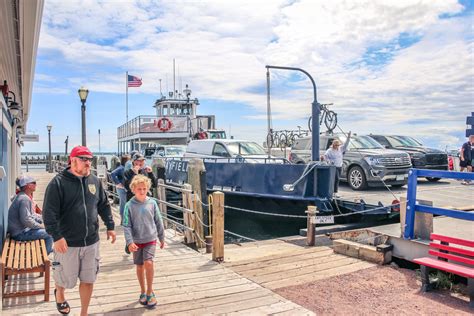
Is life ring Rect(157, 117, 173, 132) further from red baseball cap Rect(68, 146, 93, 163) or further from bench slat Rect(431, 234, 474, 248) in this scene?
red baseball cap Rect(68, 146, 93, 163)

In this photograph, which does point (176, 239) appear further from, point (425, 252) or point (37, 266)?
point (425, 252)

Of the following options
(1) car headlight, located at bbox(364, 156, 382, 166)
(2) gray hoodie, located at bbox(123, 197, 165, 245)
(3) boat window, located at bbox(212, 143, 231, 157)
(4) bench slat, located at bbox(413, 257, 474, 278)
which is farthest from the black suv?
(2) gray hoodie, located at bbox(123, 197, 165, 245)

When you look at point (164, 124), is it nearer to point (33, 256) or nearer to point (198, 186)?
point (198, 186)

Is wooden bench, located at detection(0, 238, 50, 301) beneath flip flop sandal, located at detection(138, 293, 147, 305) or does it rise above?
above

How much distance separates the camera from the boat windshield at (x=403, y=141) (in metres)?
16.5

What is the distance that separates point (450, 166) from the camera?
16.2 meters

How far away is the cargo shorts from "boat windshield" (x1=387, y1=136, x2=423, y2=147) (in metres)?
14.9

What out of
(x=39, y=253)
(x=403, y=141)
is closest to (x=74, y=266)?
(x=39, y=253)

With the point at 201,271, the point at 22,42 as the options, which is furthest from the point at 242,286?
the point at 22,42

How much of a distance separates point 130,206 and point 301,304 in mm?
2295

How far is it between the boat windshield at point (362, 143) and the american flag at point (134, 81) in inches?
720

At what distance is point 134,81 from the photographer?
2834cm

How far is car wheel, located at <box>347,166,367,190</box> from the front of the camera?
43.3ft

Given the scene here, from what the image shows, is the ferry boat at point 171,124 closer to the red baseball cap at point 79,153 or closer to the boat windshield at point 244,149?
the boat windshield at point 244,149
